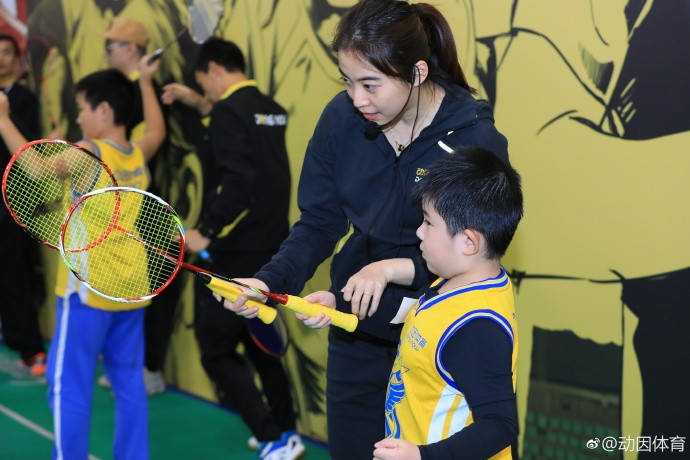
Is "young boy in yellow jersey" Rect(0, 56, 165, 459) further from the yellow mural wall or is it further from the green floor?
the yellow mural wall

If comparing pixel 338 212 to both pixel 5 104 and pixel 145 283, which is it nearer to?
pixel 145 283

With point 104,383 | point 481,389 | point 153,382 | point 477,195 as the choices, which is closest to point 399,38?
point 477,195

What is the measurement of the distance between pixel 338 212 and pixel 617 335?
1.23 meters

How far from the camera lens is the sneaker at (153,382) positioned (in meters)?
5.06

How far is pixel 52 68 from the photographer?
5941mm

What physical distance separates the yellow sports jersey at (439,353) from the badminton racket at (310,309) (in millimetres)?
175

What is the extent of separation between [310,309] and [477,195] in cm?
50

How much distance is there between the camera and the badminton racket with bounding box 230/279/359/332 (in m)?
2.10

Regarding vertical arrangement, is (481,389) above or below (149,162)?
above

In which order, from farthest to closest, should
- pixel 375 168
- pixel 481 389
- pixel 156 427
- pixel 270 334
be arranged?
1. pixel 156 427
2. pixel 270 334
3. pixel 375 168
4. pixel 481 389

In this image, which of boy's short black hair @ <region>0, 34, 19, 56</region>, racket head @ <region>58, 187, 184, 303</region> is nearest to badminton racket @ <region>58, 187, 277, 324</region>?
racket head @ <region>58, 187, 184, 303</region>

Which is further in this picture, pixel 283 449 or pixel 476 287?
pixel 283 449

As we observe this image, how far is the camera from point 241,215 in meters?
4.04

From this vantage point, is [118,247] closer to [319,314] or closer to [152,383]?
[319,314]
